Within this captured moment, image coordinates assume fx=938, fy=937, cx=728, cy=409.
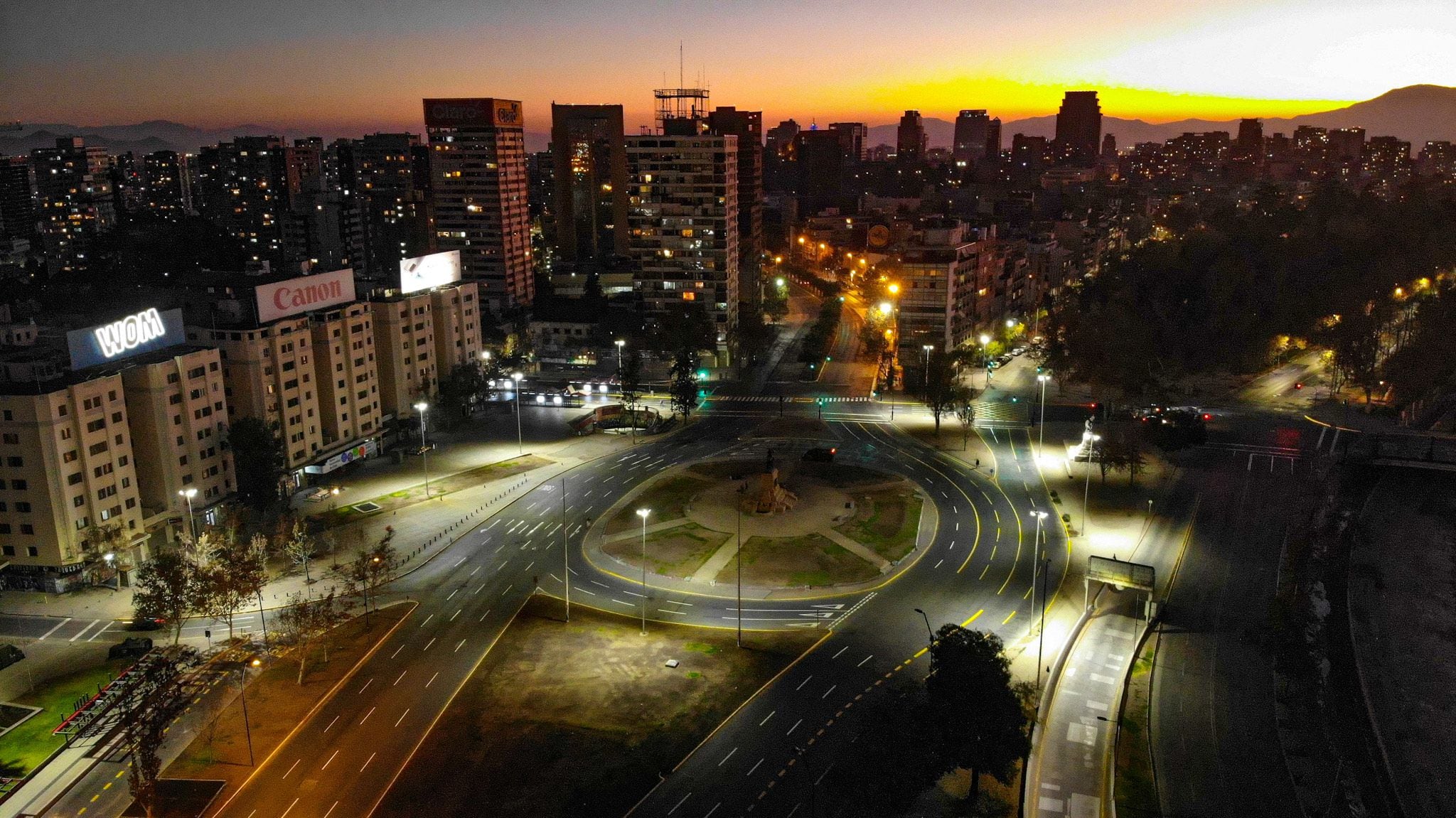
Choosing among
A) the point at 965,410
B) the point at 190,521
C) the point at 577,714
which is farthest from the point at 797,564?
the point at 190,521

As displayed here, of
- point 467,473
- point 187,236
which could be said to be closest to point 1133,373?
point 467,473

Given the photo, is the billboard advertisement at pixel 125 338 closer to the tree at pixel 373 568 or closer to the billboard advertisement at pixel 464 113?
the tree at pixel 373 568

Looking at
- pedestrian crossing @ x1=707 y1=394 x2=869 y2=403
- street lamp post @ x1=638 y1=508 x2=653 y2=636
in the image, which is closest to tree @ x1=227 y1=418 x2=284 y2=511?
street lamp post @ x1=638 y1=508 x2=653 y2=636

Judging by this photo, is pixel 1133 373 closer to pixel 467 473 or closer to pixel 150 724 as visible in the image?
pixel 467 473

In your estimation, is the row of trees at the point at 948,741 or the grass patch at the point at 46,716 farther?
the grass patch at the point at 46,716

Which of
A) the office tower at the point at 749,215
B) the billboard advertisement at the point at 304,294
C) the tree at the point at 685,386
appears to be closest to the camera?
the billboard advertisement at the point at 304,294

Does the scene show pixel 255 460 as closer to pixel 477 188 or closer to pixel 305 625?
pixel 305 625

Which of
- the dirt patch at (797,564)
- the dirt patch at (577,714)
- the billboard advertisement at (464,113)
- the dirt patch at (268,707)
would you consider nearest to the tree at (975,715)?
the dirt patch at (577,714)
